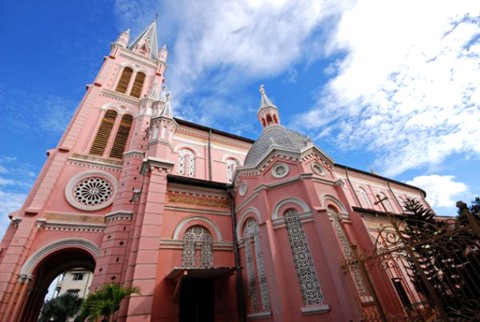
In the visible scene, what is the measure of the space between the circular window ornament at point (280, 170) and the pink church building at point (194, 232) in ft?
0.15

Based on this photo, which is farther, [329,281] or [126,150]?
[126,150]

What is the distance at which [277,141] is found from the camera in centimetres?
1198

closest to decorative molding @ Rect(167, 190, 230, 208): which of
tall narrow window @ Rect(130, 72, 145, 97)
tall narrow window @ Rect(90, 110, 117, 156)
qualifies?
tall narrow window @ Rect(90, 110, 117, 156)

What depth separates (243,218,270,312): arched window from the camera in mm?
8680

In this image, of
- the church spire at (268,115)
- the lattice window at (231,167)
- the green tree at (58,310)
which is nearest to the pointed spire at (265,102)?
the church spire at (268,115)

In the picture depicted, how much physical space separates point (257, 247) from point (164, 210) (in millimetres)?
4367

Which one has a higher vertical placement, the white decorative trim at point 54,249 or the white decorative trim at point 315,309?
the white decorative trim at point 54,249

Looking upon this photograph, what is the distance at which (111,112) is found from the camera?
18.1 metres

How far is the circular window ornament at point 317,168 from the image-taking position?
1026 cm

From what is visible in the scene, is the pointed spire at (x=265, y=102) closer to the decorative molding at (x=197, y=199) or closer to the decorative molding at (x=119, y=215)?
the decorative molding at (x=197, y=199)

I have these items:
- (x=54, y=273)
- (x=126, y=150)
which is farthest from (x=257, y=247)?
(x=54, y=273)

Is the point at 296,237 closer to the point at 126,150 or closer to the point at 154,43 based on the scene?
the point at 126,150

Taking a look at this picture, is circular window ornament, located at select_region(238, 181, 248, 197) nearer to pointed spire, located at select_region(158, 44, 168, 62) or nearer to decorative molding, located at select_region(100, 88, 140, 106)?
decorative molding, located at select_region(100, 88, 140, 106)

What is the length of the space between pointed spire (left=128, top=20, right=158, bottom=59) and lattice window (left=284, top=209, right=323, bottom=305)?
86.5 ft
